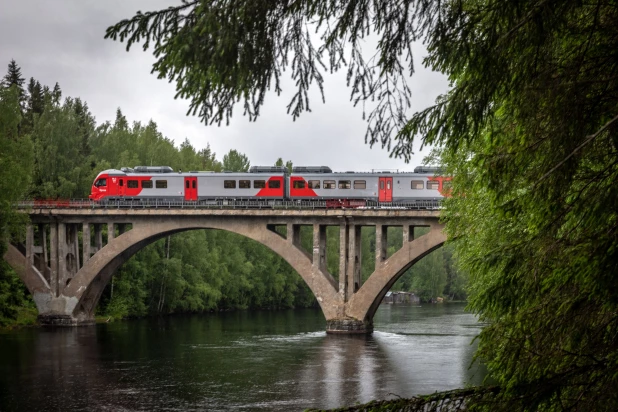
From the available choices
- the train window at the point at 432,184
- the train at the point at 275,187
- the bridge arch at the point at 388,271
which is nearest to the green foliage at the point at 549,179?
the bridge arch at the point at 388,271

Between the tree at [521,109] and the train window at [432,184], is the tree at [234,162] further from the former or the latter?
the tree at [521,109]

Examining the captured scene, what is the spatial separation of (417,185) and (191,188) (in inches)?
615

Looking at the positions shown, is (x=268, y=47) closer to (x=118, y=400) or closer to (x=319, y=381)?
(x=118, y=400)

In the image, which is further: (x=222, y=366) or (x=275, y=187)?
(x=275, y=187)

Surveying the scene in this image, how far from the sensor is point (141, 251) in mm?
70688

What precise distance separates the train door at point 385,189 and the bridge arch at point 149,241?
6430mm

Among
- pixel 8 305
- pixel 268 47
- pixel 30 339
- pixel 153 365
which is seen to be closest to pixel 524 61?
pixel 268 47

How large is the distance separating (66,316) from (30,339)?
31.8ft

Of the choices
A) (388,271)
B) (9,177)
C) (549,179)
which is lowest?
(388,271)

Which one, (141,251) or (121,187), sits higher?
(121,187)

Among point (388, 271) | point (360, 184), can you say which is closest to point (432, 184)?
point (360, 184)

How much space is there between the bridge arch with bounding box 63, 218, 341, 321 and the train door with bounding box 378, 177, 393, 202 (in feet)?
21.1

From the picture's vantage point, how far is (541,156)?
9.25m

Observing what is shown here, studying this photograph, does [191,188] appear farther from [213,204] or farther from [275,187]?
[275,187]
